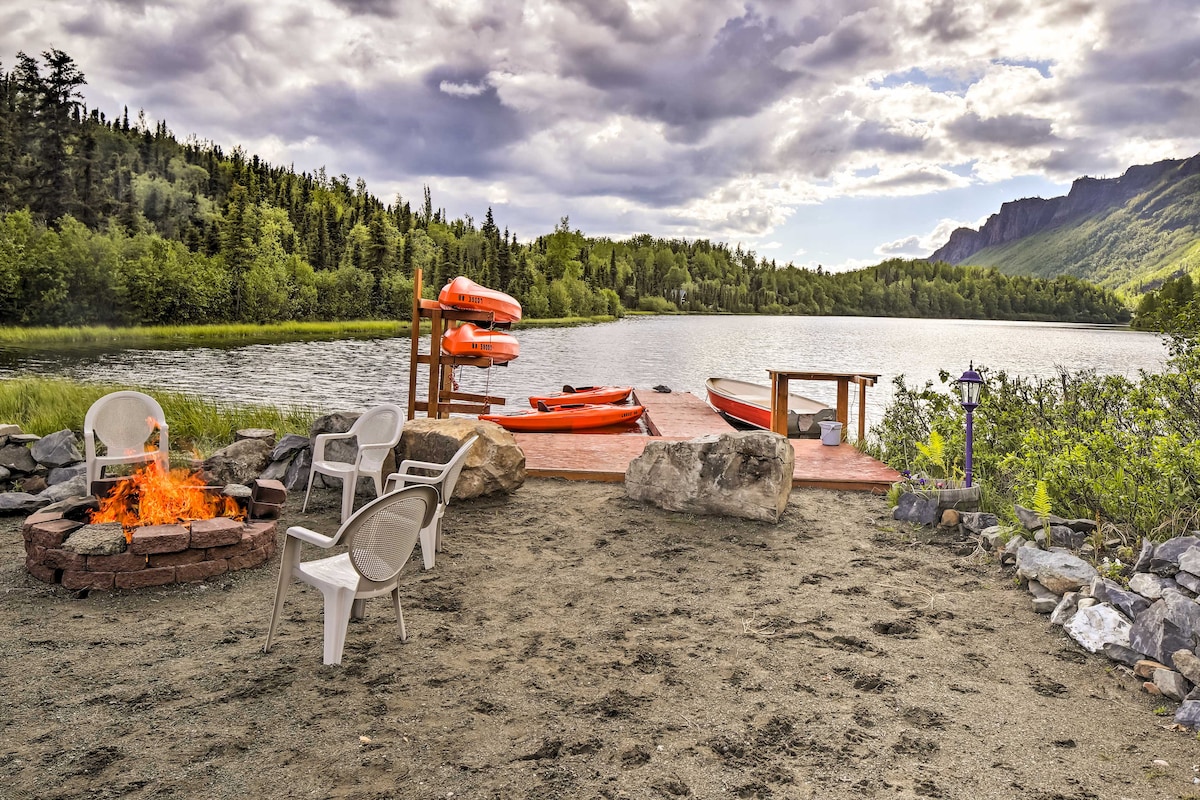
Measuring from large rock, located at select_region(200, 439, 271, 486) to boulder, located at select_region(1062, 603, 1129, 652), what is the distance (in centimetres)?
640

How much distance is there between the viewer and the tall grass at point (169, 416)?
347 inches

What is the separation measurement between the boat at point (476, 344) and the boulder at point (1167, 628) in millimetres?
8079

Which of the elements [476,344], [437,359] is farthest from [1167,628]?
[476,344]

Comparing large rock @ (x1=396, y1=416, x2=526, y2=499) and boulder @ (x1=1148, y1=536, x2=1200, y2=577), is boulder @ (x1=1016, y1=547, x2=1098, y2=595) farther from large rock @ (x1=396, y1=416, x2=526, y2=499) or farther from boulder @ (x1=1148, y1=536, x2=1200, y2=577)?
large rock @ (x1=396, y1=416, x2=526, y2=499)

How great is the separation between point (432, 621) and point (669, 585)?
60.4 inches

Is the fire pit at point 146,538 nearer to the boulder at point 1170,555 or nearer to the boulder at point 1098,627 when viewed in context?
the boulder at point 1098,627

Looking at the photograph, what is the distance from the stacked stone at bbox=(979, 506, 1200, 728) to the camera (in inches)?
126

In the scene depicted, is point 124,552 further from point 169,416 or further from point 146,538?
point 169,416

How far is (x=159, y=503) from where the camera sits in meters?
4.60

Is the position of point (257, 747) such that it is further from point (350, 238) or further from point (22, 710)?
point (350, 238)

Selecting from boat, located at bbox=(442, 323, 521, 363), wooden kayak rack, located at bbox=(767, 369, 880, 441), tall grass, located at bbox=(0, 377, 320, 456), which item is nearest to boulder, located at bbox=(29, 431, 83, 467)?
tall grass, located at bbox=(0, 377, 320, 456)

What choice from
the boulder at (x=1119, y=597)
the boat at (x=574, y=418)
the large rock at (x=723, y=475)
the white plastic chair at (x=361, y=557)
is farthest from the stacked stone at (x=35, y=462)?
the boulder at (x=1119, y=597)

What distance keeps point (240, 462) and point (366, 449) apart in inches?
71.6

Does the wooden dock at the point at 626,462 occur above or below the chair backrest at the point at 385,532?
below
